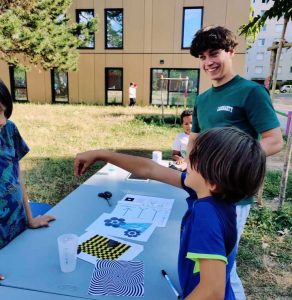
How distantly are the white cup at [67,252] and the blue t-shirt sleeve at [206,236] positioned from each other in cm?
61

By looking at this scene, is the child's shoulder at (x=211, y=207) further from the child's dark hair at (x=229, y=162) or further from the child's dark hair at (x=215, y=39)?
the child's dark hair at (x=215, y=39)


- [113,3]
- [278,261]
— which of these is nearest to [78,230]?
[278,261]

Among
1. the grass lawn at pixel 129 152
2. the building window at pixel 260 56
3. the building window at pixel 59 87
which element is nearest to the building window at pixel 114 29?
the building window at pixel 59 87

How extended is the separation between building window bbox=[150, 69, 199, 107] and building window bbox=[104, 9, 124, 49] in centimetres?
213

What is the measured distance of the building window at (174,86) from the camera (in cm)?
1404

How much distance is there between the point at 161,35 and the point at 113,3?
2.62 meters

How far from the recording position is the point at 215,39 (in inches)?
63.7

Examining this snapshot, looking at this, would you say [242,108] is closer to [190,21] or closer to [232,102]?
[232,102]

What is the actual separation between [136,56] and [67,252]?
1379 cm

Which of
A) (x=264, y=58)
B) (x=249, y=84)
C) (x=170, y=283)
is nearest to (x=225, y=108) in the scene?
(x=249, y=84)

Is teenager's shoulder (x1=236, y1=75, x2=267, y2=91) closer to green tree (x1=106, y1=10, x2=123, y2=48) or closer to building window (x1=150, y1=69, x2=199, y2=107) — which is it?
building window (x1=150, y1=69, x2=199, y2=107)

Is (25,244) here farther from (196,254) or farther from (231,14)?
(231,14)

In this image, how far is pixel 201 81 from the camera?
548 inches

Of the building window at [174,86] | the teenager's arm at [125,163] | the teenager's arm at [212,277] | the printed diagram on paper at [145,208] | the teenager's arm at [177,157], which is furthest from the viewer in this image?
the building window at [174,86]
